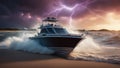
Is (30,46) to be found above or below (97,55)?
above

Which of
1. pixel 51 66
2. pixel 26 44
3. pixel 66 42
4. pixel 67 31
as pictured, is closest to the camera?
pixel 51 66

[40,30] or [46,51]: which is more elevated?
[40,30]

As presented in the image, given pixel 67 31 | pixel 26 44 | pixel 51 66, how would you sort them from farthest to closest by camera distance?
pixel 26 44 < pixel 67 31 < pixel 51 66

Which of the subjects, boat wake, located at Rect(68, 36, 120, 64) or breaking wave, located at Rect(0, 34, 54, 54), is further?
breaking wave, located at Rect(0, 34, 54, 54)

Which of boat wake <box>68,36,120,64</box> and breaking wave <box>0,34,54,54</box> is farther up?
breaking wave <box>0,34,54,54</box>

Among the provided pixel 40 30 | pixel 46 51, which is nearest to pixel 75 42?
pixel 46 51

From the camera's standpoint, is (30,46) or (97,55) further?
(30,46)

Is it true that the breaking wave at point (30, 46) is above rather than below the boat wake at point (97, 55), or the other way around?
above

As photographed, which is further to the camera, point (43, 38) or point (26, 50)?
point (26, 50)

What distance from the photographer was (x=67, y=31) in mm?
25562

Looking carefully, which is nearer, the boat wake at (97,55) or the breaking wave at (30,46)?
the boat wake at (97,55)

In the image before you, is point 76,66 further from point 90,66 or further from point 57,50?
point 57,50

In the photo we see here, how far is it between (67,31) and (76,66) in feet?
29.2

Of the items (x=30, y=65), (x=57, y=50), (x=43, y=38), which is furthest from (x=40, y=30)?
(x=30, y=65)
